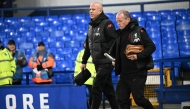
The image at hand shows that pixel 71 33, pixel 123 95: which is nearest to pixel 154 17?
Result: pixel 71 33

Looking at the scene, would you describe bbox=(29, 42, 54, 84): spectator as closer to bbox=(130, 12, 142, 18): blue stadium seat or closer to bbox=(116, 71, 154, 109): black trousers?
bbox=(130, 12, 142, 18): blue stadium seat

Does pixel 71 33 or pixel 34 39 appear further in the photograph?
pixel 34 39

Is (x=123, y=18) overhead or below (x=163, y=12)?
overhead

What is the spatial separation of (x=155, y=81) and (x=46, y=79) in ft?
8.73

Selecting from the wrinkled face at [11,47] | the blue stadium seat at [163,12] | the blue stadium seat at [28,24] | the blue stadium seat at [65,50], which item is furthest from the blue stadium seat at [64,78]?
the blue stadium seat at [163,12]

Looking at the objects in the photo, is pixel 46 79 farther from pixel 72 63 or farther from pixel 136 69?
pixel 136 69

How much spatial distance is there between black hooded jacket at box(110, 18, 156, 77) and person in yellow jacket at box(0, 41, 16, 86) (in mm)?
4244

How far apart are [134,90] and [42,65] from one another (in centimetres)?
501

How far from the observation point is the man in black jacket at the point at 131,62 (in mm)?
7168

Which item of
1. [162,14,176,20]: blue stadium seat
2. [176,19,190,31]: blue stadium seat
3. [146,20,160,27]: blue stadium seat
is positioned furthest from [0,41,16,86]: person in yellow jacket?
[162,14,176,20]: blue stadium seat

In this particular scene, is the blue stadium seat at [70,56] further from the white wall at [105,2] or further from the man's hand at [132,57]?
the man's hand at [132,57]

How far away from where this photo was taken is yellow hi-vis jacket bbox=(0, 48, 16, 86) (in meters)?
11.0

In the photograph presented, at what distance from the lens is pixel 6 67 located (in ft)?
36.2

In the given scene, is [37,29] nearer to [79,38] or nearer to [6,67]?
[79,38]
